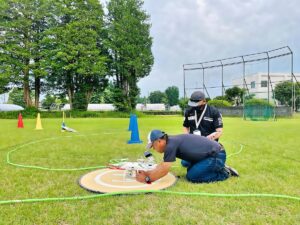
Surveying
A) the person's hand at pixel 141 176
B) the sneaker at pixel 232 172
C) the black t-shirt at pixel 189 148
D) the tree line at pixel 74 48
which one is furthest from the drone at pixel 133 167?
the tree line at pixel 74 48

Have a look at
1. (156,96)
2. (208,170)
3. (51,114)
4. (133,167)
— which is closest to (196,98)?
(208,170)

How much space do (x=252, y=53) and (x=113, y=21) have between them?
57.3 feet

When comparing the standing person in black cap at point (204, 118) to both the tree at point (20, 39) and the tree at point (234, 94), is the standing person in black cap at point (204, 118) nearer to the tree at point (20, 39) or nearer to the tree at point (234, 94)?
the tree at point (20, 39)

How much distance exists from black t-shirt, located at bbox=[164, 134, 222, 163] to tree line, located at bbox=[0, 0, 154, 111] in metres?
30.4

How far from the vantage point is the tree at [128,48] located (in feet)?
123

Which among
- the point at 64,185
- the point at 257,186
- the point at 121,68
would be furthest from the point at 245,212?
the point at 121,68

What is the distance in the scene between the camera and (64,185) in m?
4.70

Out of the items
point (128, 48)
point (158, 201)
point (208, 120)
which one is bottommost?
point (158, 201)

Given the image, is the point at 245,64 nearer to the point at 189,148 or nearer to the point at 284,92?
the point at 284,92

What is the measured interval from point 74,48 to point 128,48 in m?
6.68

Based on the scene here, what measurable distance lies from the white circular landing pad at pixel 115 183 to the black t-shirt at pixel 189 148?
1.72 feet

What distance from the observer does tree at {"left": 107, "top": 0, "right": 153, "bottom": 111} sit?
37.6m

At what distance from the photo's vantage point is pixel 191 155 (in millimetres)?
4539

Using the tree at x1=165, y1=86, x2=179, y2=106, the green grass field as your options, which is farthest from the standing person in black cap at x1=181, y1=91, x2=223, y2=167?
the tree at x1=165, y1=86, x2=179, y2=106
